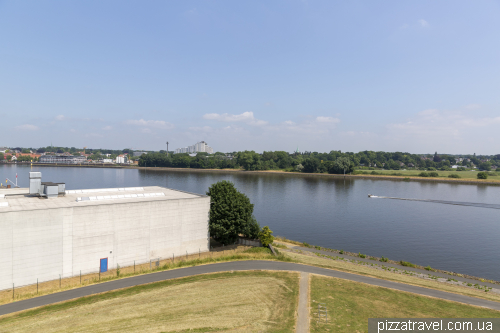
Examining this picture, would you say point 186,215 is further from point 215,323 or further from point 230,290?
point 215,323

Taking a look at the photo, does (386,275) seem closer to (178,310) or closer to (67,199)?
(178,310)

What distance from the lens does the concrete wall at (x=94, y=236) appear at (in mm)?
26875

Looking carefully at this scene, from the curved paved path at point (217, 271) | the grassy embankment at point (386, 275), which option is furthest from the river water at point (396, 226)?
the curved paved path at point (217, 271)

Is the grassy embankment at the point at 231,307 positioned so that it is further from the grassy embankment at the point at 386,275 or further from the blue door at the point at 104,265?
the blue door at the point at 104,265

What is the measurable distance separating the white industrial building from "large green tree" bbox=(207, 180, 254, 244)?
4.94ft

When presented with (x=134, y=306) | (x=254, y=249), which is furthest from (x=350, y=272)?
(x=134, y=306)

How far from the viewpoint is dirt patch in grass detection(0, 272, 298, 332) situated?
20141mm

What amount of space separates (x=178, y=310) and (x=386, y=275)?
24.8 meters

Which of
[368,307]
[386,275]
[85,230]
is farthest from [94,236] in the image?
[386,275]

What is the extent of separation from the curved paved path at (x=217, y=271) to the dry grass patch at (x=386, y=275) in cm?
150

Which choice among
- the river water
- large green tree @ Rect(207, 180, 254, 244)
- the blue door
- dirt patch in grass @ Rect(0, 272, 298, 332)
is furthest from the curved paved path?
the river water

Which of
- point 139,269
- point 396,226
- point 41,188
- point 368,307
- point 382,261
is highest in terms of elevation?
point 41,188

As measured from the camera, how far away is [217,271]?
31.5 metres

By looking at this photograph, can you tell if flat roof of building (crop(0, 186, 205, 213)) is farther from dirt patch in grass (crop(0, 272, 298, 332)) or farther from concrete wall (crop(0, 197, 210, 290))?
dirt patch in grass (crop(0, 272, 298, 332))
